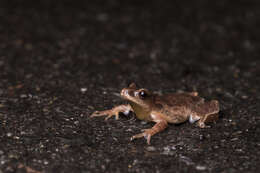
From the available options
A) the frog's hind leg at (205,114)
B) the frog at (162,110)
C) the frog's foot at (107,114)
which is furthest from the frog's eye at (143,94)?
the frog's hind leg at (205,114)

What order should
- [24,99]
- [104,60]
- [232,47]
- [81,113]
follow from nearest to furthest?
[81,113] → [24,99] → [104,60] → [232,47]

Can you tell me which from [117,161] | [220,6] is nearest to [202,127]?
[117,161]

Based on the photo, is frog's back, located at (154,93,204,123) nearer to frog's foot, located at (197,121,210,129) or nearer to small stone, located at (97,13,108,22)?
frog's foot, located at (197,121,210,129)

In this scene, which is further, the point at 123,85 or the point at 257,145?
the point at 123,85

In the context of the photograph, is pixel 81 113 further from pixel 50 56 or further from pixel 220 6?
pixel 220 6

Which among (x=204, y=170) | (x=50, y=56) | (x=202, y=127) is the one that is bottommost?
(x=204, y=170)

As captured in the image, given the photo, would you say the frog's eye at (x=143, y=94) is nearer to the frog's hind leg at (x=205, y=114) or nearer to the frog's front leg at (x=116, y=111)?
the frog's front leg at (x=116, y=111)

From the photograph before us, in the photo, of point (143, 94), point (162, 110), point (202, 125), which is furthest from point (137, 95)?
point (202, 125)
